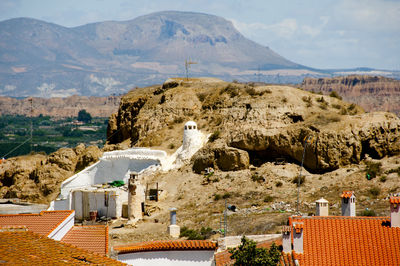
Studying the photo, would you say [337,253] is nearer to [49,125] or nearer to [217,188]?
[217,188]

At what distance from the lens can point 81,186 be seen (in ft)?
143

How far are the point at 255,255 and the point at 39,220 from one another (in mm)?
5914

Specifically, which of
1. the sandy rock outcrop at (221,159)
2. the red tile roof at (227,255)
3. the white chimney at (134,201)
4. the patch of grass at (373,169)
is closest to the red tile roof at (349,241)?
the red tile roof at (227,255)

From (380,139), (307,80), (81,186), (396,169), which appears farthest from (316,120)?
(307,80)

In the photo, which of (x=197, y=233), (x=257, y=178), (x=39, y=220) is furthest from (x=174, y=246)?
(x=257, y=178)

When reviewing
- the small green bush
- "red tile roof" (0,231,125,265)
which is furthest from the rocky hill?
"red tile roof" (0,231,125,265)

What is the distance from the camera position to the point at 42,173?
48.0 meters

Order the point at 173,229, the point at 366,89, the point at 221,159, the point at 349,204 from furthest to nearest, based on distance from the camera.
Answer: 1. the point at 366,89
2. the point at 221,159
3. the point at 173,229
4. the point at 349,204

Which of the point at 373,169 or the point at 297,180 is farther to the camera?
the point at 297,180

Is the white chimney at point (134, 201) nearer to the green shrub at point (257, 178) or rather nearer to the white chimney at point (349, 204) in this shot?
the green shrub at point (257, 178)

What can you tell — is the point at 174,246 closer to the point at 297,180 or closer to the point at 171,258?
the point at 171,258

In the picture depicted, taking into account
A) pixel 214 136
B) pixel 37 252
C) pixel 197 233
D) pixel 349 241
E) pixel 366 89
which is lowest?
pixel 197 233

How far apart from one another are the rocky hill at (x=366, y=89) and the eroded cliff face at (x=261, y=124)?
→ 305 ft

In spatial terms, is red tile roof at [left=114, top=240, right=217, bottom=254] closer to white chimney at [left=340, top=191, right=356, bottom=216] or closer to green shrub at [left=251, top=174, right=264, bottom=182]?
white chimney at [left=340, top=191, right=356, bottom=216]
